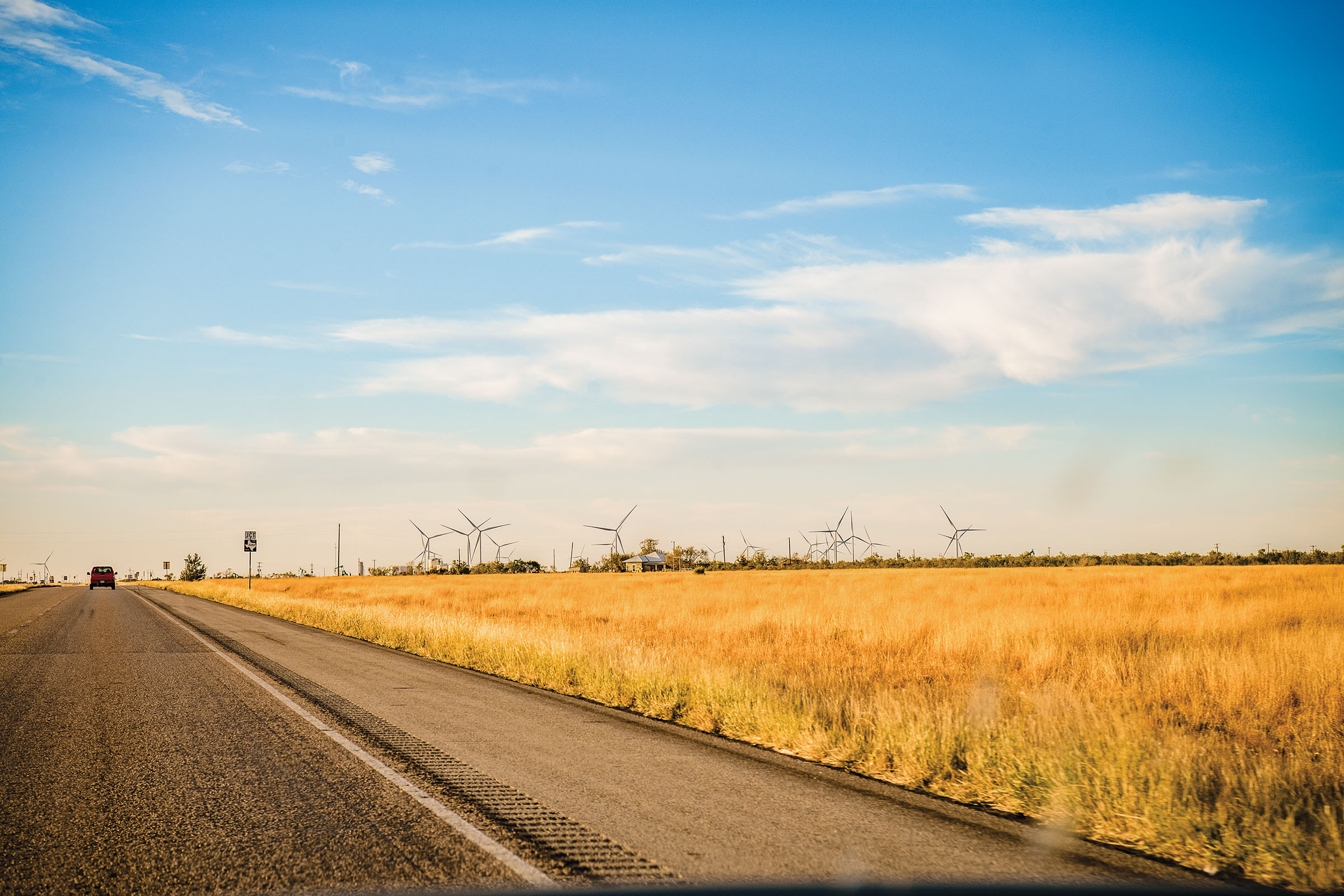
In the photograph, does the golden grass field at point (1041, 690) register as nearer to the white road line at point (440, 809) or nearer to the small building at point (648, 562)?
the white road line at point (440, 809)

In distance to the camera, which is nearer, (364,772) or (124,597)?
(364,772)

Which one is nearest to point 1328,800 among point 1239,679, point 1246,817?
point 1246,817

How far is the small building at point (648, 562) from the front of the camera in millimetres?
145875

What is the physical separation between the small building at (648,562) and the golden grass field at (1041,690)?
118 m

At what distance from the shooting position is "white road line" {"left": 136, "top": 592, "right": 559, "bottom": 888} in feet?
15.0

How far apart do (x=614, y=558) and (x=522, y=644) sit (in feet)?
416

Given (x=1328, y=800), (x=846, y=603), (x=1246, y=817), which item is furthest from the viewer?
(x=846, y=603)

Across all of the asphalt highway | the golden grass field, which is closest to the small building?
the golden grass field

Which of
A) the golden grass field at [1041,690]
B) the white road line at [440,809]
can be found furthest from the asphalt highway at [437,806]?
the golden grass field at [1041,690]

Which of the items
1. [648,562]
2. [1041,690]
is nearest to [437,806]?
[1041,690]

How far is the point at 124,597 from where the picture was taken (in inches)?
2050

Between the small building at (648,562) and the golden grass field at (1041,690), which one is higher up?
the golden grass field at (1041,690)

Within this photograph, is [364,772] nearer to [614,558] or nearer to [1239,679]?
[1239,679]

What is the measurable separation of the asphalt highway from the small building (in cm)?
13152
